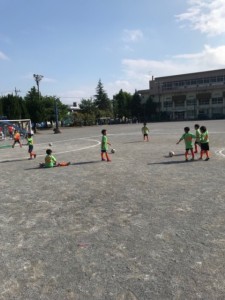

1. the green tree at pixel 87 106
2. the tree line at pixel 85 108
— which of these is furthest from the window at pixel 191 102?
the green tree at pixel 87 106

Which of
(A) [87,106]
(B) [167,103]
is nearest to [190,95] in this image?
(B) [167,103]

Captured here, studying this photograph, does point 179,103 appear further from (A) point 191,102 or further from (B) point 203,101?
(B) point 203,101

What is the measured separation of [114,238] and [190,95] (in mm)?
103889

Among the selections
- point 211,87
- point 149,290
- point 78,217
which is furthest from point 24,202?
point 211,87

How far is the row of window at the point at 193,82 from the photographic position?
10144 cm

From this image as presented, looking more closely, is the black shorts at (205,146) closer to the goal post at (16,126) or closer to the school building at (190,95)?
the goal post at (16,126)

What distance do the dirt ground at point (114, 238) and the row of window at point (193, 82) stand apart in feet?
318

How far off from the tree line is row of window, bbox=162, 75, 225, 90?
8435 mm

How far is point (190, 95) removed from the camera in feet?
345

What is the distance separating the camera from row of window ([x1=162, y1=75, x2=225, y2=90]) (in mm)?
101438

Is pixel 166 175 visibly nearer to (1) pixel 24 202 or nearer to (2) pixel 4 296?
(1) pixel 24 202

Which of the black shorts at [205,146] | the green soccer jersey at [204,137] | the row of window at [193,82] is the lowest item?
the black shorts at [205,146]

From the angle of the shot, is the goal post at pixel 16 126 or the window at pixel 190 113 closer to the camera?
the goal post at pixel 16 126

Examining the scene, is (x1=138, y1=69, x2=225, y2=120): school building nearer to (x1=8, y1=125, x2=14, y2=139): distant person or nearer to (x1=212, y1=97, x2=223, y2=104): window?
(x1=212, y1=97, x2=223, y2=104): window
